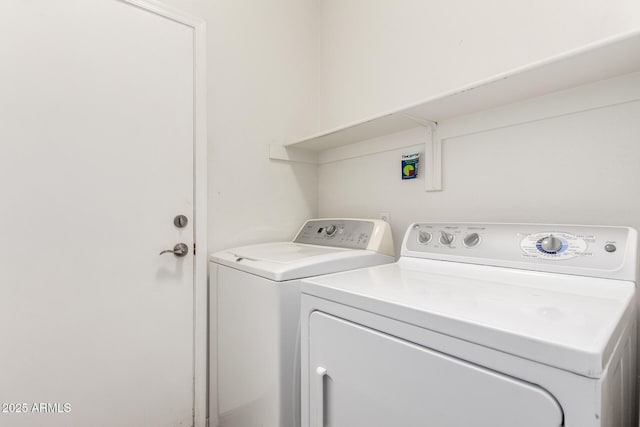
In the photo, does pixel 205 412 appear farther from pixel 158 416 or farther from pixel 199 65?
pixel 199 65

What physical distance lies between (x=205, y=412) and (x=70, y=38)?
174cm

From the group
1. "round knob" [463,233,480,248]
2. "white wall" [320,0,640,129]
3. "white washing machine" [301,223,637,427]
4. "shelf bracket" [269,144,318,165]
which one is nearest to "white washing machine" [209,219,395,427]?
"white washing machine" [301,223,637,427]

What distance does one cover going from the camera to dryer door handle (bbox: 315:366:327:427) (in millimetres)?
842

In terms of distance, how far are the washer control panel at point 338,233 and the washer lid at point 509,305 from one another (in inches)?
14.9

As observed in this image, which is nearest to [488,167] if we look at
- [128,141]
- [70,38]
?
[128,141]

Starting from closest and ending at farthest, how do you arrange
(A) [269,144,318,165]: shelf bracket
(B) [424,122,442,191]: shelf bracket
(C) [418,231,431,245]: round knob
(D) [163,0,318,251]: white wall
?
(C) [418,231,431,245]: round knob, (B) [424,122,442,191]: shelf bracket, (D) [163,0,318,251]: white wall, (A) [269,144,318,165]: shelf bracket

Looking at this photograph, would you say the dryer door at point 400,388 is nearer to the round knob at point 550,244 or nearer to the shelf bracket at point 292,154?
the round knob at point 550,244

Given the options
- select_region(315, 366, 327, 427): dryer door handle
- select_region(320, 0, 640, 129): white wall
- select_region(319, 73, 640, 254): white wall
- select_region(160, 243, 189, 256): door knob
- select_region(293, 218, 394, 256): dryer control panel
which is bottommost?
select_region(315, 366, 327, 427): dryer door handle

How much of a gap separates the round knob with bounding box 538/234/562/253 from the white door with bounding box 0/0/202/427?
1.41 m

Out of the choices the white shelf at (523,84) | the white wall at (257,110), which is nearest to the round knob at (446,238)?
the white shelf at (523,84)

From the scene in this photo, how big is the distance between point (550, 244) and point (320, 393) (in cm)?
80

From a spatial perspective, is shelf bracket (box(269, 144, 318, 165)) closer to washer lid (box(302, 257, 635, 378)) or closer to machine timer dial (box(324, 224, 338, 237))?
machine timer dial (box(324, 224, 338, 237))

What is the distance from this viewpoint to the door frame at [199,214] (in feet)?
4.83

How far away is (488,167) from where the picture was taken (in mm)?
1229
